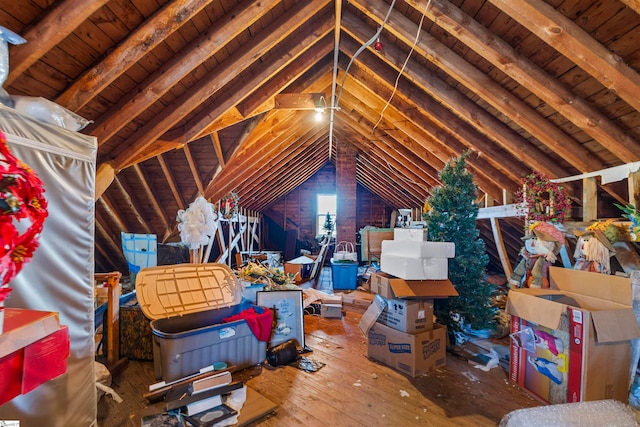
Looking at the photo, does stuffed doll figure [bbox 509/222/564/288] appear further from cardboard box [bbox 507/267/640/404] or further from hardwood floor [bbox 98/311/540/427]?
hardwood floor [bbox 98/311/540/427]

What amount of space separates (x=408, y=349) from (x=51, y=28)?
3268 mm

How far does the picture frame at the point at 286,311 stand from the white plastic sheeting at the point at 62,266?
4.94 feet

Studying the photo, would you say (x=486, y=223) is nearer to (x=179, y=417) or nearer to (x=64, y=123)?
(x=179, y=417)

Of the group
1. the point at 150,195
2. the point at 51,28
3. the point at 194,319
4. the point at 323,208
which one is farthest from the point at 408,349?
the point at 323,208

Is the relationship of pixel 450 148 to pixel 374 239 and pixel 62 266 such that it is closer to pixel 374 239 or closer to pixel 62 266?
pixel 374 239

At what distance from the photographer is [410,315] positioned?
2.55 meters

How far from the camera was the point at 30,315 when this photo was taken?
85cm

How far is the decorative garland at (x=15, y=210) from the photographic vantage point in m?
0.65

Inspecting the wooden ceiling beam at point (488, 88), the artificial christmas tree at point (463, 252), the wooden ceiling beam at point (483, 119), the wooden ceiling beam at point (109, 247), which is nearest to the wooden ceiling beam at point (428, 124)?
the wooden ceiling beam at point (483, 119)

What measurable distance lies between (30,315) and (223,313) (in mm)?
2236

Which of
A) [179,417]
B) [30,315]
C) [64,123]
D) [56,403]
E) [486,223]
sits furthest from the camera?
[486,223]

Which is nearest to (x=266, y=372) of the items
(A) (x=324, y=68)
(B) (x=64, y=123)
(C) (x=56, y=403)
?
(C) (x=56, y=403)

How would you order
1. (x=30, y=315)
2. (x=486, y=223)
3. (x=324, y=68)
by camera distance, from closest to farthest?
(x=30, y=315)
(x=324, y=68)
(x=486, y=223)

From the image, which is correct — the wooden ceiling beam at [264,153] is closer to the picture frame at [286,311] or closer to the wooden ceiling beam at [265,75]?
the wooden ceiling beam at [265,75]
